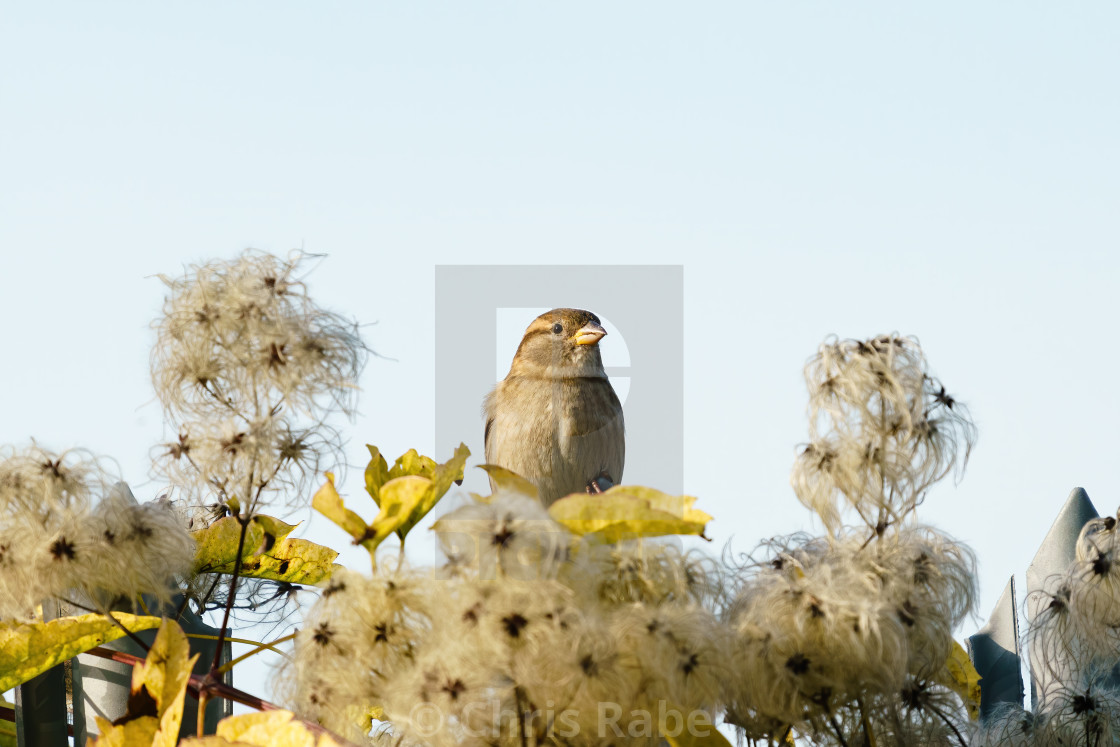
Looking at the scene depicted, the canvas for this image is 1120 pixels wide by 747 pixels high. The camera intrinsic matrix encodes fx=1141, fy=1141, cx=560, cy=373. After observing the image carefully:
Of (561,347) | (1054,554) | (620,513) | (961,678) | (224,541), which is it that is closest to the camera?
(620,513)

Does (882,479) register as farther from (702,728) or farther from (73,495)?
(73,495)

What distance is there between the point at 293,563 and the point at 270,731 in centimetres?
51

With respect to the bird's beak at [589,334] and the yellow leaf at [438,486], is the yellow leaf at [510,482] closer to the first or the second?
the yellow leaf at [438,486]

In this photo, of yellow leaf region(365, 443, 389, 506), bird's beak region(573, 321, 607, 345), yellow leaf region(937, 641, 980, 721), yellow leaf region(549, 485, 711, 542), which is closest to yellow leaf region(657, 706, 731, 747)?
yellow leaf region(549, 485, 711, 542)

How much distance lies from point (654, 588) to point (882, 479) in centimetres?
21

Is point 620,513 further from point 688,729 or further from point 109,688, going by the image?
point 109,688

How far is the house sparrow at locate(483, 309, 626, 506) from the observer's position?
2697 mm

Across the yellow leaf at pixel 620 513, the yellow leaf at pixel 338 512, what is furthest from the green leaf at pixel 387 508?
the yellow leaf at pixel 620 513

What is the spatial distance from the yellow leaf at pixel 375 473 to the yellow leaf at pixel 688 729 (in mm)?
321

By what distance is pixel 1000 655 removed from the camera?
1249 mm

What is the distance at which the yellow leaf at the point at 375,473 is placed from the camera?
97 centimetres

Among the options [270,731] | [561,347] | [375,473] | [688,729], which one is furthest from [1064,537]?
[561,347]

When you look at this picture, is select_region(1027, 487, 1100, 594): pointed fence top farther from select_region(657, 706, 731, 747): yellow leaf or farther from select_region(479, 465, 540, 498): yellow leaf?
select_region(479, 465, 540, 498): yellow leaf

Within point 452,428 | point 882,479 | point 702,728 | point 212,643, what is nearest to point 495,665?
point 702,728
